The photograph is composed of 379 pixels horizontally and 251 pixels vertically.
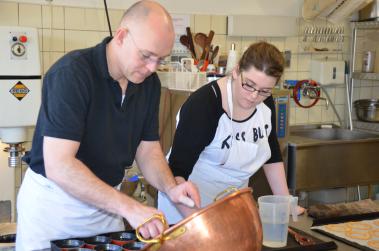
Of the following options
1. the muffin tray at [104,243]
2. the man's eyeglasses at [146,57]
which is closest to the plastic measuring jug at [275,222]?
the muffin tray at [104,243]

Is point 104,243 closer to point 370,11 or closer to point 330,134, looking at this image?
point 330,134

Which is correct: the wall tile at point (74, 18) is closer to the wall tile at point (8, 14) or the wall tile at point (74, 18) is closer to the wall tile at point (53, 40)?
the wall tile at point (53, 40)

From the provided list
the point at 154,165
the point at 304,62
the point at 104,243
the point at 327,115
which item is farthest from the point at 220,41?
the point at 104,243

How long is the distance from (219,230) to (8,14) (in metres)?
2.00

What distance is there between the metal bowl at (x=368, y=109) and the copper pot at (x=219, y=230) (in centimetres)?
268

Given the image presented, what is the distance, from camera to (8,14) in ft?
8.54

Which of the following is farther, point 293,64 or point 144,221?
point 293,64

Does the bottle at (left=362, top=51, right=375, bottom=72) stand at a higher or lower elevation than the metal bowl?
higher

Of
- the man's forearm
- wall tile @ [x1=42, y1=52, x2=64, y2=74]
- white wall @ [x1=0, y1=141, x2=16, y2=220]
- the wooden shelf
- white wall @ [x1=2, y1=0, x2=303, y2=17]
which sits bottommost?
white wall @ [x1=0, y1=141, x2=16, y2=220]

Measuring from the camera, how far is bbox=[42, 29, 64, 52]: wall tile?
2.71 metres

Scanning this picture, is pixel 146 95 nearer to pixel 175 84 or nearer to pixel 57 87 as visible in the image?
pixel 57 87

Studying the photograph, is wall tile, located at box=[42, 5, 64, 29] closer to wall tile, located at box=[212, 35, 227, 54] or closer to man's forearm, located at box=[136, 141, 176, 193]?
wall tile, located at box=[212, 35, 227, 54]

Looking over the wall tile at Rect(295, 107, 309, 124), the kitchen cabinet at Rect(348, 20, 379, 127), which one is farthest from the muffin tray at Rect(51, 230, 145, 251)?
the kitchen cabinet at Rect(348, 20, 379, 127)

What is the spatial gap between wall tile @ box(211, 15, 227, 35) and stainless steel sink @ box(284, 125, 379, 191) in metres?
0.80
